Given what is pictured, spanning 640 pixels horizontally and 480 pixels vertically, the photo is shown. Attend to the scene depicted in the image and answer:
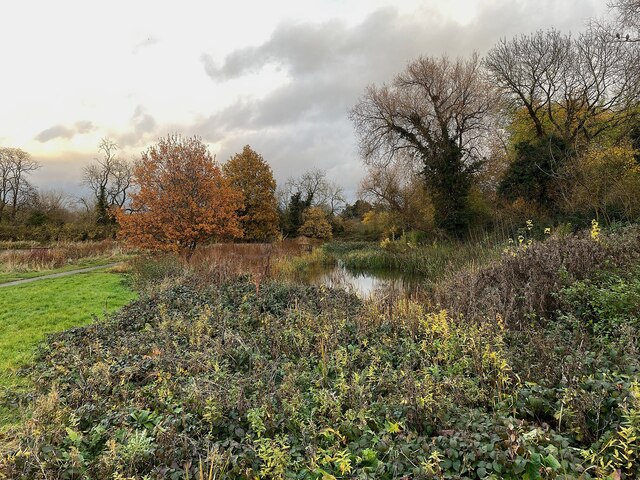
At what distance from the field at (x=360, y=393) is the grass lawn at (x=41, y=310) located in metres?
0.35

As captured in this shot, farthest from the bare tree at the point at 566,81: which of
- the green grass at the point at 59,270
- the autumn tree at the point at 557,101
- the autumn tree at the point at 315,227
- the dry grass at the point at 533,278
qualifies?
the green grass at the point at 59,270

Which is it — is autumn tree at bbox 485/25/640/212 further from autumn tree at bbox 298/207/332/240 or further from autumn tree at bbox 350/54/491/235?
autumn tree at bbox 298/207/332/240

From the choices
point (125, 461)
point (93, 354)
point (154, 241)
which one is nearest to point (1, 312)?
point (93, 354)

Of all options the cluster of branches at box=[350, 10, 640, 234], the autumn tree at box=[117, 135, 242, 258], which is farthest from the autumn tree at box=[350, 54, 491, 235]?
the autumn tree at box=[117, 135, 242, 258]

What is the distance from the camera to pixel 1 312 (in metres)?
7.24

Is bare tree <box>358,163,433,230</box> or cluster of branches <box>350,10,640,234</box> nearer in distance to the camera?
cluster of branches <box>350,10,640,234</box>

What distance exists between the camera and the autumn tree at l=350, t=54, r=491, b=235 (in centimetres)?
1897

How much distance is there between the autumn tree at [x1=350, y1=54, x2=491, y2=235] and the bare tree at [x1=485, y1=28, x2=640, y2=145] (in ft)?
4.94

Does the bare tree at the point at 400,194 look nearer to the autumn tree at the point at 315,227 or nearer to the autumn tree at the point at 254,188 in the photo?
the autumn tree at the point at 315,227

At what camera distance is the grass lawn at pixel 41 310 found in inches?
192

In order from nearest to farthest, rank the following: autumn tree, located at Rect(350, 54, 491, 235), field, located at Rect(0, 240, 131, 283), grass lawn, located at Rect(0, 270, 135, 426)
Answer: grass lawn, located at Rect(0, 270, 135, 426) → field, located at Rect(0, 240, 131, 283) → autumn tree, located at Rect(350, 54, 491, 235)

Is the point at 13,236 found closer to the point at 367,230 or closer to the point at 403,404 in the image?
the point at 367,230

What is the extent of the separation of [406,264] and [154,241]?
10975mm

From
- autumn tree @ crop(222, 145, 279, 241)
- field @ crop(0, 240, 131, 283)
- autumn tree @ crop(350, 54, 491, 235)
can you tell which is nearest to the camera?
field @ crop(0, 240, 131, 283)
